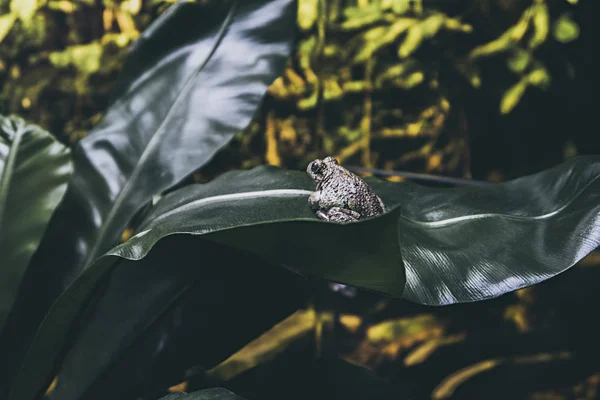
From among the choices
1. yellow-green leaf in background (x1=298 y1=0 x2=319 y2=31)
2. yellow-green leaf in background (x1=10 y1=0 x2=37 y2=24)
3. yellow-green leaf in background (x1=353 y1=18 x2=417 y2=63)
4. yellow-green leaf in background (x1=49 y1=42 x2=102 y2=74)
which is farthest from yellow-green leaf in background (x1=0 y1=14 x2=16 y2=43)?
yellow-green leaf in background (x1=353 y1=18 x2=417 y2=63)

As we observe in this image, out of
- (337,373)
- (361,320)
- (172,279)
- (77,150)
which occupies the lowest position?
(361,320)

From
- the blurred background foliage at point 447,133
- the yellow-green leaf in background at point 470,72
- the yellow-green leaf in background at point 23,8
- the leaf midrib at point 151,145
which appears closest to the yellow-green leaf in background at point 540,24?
the blurred background foliage at point 447,133

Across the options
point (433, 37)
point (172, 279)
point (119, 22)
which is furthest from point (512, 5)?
point (119, 22)

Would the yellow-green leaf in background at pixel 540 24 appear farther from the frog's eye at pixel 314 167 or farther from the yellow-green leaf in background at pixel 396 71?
the frog's eye at pixel 314 167

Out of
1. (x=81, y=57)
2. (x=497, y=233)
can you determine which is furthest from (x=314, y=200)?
(x=81, y=57)

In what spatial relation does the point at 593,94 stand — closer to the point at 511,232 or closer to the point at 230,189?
the point at 511,232

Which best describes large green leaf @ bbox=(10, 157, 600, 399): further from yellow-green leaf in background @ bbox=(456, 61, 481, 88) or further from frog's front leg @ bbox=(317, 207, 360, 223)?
yellow-green leaf in background @ bbox=(456, 61, 481, 88)

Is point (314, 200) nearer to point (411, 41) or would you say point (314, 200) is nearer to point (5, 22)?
point (411, 41)
